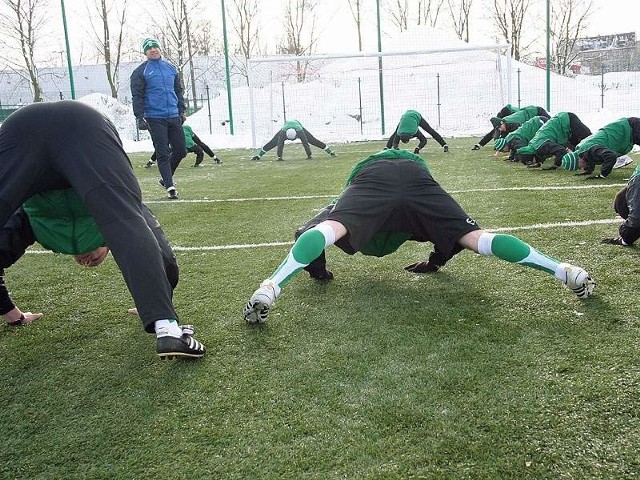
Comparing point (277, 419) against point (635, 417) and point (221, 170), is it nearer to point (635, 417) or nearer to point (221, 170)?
point (635, 417)

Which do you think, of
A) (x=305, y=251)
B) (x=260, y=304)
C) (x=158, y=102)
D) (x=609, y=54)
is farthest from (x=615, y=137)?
(x=609, y=54)

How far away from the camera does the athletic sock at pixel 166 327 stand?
2557 mm

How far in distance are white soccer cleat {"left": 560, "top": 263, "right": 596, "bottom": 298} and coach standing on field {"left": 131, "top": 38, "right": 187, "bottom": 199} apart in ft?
20.9

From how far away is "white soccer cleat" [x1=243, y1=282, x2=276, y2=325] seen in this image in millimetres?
3084

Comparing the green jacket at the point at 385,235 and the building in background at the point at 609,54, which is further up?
the building in background at the point at 609,54

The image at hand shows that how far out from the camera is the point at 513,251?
329cm

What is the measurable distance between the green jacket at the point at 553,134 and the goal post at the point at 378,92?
14621mm

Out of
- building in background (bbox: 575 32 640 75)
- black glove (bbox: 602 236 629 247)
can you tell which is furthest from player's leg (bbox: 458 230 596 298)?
building in background (bbox: 575 32 640 75)

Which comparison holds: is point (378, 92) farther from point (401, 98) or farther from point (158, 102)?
point (158, 102)

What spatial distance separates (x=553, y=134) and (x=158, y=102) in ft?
20.4

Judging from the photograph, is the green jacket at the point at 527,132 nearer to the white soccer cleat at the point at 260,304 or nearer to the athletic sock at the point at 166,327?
the white soccer cleat at the point at 260,304

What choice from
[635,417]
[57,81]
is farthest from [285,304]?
[57,81]

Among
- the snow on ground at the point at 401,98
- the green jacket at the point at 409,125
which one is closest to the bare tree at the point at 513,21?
the snow on ground at the point at 401,98

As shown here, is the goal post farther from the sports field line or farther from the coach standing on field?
the sports field line
